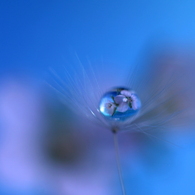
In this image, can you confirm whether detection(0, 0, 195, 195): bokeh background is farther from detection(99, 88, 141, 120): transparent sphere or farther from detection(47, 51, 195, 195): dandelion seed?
detection(99, 88, 141, 120): transparent sphere

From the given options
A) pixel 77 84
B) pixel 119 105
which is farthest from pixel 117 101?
pixel 77 84

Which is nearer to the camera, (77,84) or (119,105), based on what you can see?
(119,105)

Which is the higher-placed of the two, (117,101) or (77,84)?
(77,84)

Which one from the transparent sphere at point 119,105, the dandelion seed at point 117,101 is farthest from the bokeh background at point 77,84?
the transparent sphere at point 119,105

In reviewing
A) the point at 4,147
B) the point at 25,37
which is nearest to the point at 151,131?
the point at 4,147

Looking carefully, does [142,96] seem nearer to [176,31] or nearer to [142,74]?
[142,74]

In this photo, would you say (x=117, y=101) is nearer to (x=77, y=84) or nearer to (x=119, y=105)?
(x=119, y=105)
